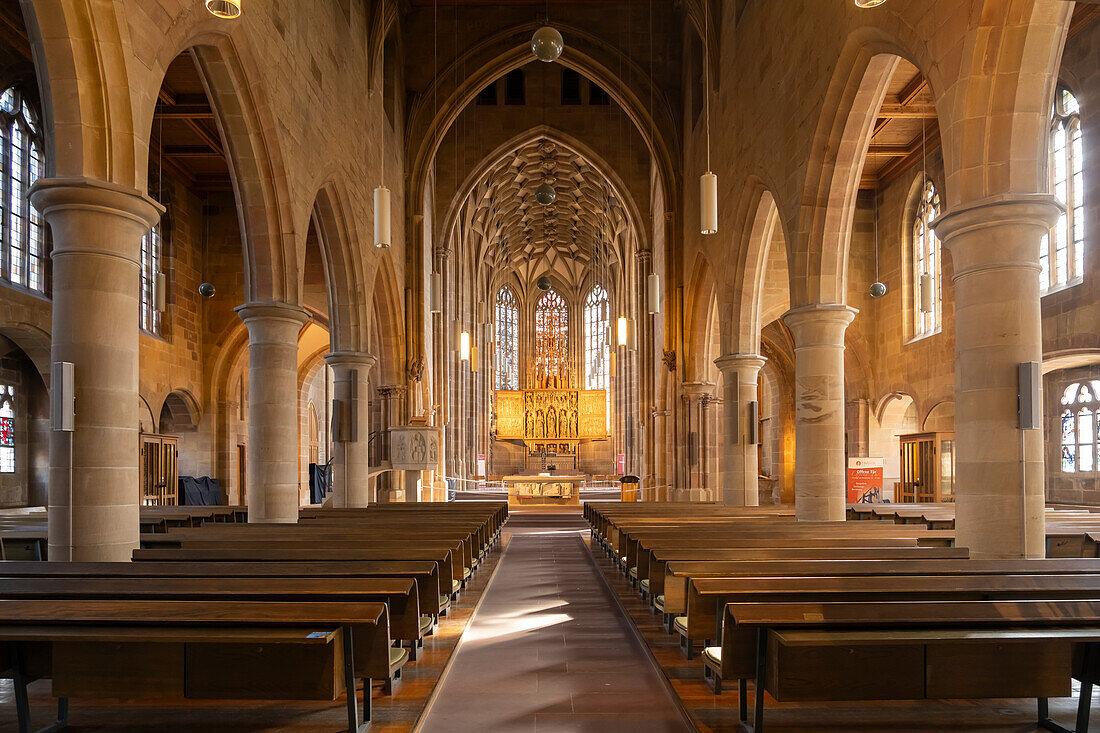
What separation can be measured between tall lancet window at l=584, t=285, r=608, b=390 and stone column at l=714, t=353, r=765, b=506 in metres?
26.4

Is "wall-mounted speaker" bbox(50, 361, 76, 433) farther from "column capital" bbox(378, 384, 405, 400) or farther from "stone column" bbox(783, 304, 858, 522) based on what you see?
"column capital" bbox(378, 384, 405, 400)

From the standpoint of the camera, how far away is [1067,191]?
14.4m

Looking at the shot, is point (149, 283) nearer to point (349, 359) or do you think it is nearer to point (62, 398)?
point (349, 359)

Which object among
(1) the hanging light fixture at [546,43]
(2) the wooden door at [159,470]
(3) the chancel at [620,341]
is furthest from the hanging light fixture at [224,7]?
(2) the wooden door at [159,470]

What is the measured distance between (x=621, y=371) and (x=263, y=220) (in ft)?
88.9

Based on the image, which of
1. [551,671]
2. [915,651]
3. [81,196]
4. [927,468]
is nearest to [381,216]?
[81,196]

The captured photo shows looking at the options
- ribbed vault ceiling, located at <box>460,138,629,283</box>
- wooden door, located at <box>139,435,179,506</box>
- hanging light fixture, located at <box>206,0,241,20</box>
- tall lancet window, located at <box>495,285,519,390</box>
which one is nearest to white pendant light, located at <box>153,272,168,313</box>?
wooden door, located at <box>139,435,179,506</box>

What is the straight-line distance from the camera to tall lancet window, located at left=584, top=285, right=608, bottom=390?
41.8m

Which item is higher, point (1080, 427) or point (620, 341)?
point (620, 341)

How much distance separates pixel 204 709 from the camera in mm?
4754

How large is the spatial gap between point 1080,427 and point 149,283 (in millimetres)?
18206

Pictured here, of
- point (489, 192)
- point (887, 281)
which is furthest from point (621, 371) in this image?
point (887, 281)

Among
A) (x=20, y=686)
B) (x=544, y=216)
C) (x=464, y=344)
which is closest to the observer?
(x=20, y=686)

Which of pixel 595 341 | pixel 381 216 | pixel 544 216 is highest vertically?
pixel 544 216
